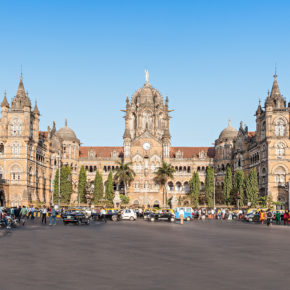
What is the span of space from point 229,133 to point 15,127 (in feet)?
166

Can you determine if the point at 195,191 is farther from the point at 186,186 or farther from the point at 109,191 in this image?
the point at 109,191

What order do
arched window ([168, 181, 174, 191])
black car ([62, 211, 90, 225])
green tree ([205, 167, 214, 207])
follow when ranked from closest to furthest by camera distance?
black car ([62, 211, 90, 225])
green tree ([205, 167, 214, 207])
arched window ([168, 181, 174, 191])

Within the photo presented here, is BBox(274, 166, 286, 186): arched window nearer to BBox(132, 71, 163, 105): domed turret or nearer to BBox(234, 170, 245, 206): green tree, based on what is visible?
BBox(234, 170, 245, 206): green tree

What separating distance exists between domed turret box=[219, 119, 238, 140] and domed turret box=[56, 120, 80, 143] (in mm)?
35263

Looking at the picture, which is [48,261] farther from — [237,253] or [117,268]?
[237,253]

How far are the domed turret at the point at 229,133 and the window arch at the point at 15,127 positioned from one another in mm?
48568

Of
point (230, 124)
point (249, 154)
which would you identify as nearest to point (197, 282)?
point (249, 154)

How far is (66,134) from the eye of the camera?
117875mm

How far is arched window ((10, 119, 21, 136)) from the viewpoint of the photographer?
304 feet

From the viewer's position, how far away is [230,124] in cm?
12006

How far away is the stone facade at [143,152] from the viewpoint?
87.9m

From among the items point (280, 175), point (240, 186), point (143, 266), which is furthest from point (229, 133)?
point (143, 266)

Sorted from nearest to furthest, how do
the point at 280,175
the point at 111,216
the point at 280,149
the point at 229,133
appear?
the point at 111,216 < the point at 280,175 < the point at 280,149 < the point at 229,133

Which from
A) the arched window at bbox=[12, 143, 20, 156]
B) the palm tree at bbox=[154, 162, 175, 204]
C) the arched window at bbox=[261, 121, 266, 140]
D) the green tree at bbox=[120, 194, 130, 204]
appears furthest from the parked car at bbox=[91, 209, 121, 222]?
the palm tree at bbox=[154, 162, 175, 204]
